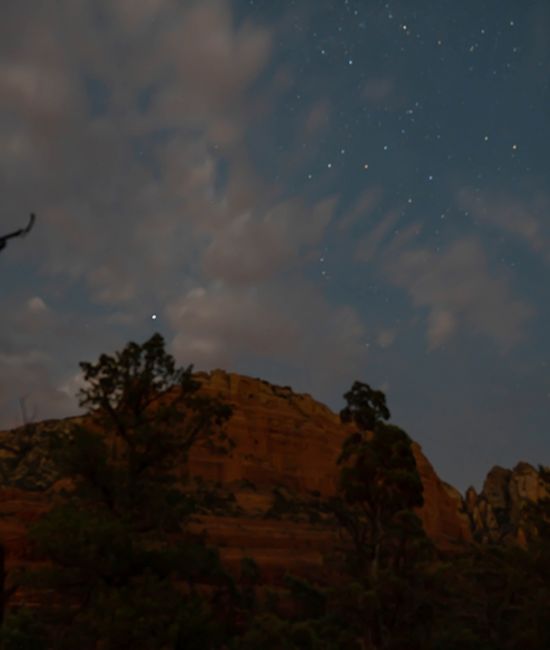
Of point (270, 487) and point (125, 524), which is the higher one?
point (270, 487)

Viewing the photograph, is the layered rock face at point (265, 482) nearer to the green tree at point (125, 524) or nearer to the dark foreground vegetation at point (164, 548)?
the dark foreground vegetation at point (164, 548)

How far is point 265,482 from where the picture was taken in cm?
10094

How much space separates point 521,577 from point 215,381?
283 ft

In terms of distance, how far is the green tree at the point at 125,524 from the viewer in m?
22.6

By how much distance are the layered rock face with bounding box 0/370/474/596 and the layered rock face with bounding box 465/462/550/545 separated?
2.49 metres

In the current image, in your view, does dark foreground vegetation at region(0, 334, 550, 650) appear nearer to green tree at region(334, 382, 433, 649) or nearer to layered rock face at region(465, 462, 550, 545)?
green tree at region(334, 382, 433, 649)

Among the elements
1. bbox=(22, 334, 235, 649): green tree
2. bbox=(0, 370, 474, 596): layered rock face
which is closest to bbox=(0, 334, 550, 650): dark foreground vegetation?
bbox=(22, 334, 235, 649): green tree

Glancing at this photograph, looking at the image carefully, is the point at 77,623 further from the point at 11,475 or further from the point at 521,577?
the point at 11,475

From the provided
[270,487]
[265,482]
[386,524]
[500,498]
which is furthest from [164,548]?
[500,498]

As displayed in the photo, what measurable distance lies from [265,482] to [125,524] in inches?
3083

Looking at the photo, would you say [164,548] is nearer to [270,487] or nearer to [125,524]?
[125,524]

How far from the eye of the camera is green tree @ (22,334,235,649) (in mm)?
22625

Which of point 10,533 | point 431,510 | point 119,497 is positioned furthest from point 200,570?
point 431,510

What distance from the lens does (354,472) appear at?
28.9 metres
